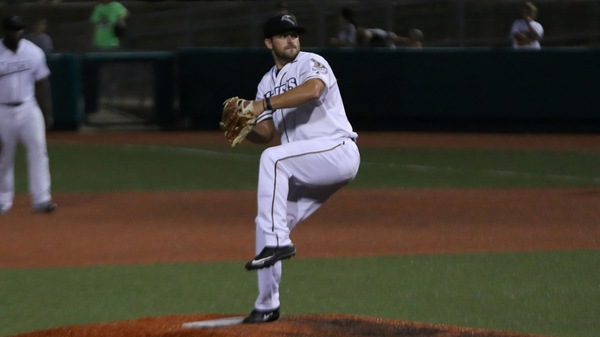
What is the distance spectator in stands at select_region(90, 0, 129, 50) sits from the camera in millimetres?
22250

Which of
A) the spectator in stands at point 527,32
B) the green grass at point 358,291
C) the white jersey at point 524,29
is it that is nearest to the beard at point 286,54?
the green grass at point 358,291

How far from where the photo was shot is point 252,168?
55.4 ft

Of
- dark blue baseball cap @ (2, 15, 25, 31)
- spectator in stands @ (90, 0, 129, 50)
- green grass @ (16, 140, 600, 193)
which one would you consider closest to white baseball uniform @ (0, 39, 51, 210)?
dark blue baseball cap @ (2, 15, 25, 31)

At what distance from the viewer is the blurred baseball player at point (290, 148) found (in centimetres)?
640

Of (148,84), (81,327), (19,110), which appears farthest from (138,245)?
(148,84)

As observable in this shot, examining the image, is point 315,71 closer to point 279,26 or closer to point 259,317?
point 279,26

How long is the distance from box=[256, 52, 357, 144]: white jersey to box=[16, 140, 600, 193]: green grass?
26.2 feet

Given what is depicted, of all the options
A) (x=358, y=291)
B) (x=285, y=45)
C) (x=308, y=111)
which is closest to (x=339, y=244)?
(x=358, y=291)

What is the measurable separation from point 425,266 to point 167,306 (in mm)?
2327

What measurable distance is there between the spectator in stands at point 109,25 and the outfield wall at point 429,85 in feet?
1.38

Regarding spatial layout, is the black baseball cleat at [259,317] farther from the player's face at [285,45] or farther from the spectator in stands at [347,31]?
the spectator in stands at [347,31]

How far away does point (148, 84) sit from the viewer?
22.3 meters

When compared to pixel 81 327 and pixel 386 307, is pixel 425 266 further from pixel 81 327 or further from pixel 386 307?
pixel 81 327

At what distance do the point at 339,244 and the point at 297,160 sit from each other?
13.7 ft
